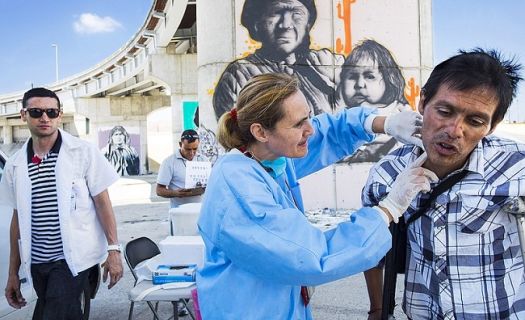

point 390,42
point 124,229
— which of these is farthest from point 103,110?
point 390,42

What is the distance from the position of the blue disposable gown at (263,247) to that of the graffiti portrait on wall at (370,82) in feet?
24.4

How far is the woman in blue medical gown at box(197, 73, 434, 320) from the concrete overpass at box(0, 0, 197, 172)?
40.0 ft

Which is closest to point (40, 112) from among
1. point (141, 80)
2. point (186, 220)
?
point (186, 220)

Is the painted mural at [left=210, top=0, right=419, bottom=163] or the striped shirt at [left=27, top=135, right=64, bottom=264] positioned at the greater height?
the painted mural at [left=210, top=0, right=419, bottom=163]

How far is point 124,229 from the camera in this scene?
8.95m

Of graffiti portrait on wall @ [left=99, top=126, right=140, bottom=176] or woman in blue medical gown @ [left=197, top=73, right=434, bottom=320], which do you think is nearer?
woman in blue medical gown @ [left=197, top=73, right=434, bottom=320]

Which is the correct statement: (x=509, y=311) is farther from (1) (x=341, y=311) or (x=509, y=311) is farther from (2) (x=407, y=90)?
(2) (x=407, y=90)

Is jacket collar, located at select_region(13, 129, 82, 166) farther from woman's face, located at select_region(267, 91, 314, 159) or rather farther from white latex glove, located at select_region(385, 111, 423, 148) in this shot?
white latex glove, located at select_region(385, 111, 423, 148)

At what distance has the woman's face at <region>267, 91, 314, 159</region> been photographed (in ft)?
4.81

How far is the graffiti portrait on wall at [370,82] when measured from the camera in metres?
8.63

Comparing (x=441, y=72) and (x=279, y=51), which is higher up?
(x=279, y=51)

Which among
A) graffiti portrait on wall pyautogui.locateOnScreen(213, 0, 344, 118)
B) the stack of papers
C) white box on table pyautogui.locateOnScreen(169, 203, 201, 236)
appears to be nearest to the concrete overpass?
graffiti portrait on wall pyautogui.locateOnScreen(213, 0, 344, 118)

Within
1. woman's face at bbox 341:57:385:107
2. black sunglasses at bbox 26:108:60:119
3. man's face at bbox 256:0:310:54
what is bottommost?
black sunglasses at bbox 26:108:60:119

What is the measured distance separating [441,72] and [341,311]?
338 centimetres
